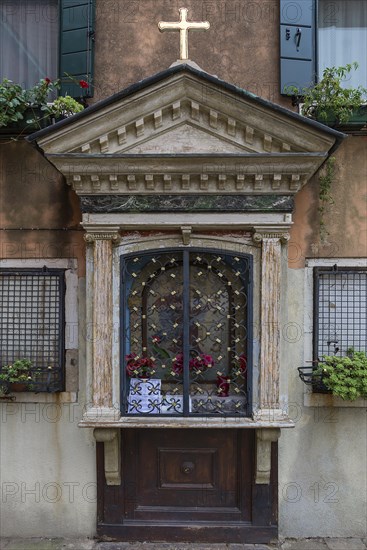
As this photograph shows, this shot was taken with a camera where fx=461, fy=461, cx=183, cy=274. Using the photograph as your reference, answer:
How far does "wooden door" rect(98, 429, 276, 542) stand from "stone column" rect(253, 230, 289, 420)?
730mm

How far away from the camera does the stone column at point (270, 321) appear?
4.85 m

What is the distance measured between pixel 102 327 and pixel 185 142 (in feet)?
6.91

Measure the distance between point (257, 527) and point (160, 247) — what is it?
11.3 ft

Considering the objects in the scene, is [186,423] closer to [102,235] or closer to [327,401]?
[327,401]

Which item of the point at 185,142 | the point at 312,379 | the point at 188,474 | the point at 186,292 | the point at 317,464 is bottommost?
the point at 188,474

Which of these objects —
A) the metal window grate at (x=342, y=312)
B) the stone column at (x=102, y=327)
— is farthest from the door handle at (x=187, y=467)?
the metal window grate at (x=342, y=312)

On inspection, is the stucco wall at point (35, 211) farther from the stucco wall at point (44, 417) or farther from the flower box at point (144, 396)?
the flower box at point (144, 396)

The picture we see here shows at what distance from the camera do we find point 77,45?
5465 mm

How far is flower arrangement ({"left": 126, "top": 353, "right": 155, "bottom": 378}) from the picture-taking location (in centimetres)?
501

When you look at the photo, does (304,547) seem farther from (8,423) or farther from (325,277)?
(8,423)

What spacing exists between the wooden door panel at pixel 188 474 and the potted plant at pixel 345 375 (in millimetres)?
1152

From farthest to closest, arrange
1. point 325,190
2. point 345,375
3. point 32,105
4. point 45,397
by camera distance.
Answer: point 45,397
point 325,190
point 32,105
point 345,375

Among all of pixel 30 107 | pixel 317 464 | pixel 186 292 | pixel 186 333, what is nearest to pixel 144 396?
pixel 186 333

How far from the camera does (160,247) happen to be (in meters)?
4.93
